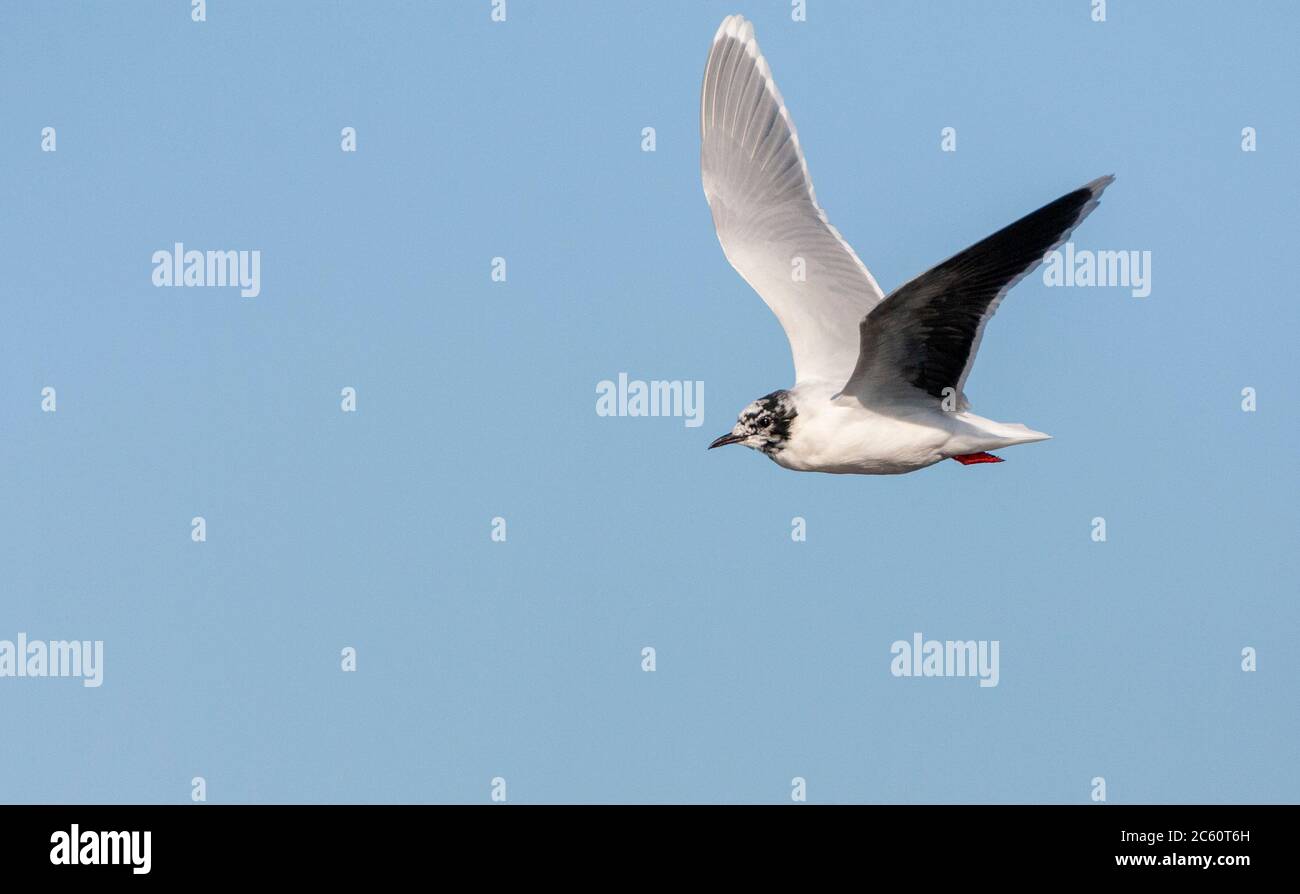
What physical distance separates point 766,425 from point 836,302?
1.06 m

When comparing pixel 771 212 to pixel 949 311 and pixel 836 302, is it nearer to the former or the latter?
pixel 836 302

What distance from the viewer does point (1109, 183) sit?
6316 mm

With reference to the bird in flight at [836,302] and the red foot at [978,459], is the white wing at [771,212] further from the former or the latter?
the red foot at [978,459]

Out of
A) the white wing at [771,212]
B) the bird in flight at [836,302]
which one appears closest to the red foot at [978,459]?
the bird in flight at [836,302]

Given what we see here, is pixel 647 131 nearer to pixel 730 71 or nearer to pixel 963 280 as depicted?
pixel 730 71

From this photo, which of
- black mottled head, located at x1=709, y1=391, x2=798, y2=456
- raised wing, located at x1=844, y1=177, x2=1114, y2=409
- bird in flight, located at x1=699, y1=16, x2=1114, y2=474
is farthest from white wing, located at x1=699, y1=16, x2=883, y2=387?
raised wing, located at x1=844, y1=177, x2=1114, y2=409

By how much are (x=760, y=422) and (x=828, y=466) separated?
37 centimetres

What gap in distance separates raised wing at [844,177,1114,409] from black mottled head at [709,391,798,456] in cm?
33

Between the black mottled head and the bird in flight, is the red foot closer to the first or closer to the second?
the bird in flight

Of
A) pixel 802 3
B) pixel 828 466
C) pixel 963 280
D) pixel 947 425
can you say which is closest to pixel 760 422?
pixel 828 466

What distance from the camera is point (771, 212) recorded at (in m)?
8.78

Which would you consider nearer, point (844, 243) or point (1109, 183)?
point (1109, 183)

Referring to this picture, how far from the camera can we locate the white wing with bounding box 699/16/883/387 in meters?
8.41

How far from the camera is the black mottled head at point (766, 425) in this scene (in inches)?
301
